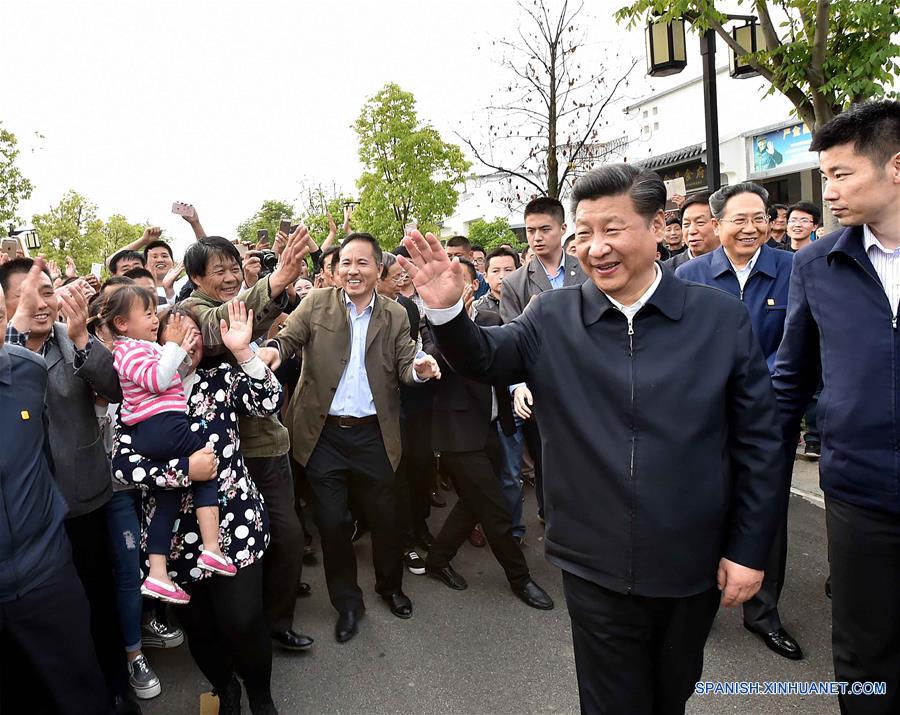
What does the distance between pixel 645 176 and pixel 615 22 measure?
5779 mm

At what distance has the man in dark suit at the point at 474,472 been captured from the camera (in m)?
4.34

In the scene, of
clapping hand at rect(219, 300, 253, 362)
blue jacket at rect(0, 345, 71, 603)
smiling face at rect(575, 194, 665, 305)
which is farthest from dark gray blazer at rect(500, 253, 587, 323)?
blue jacket at rect(0, 345, 71, 603)

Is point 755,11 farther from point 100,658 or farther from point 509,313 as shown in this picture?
point 100,658

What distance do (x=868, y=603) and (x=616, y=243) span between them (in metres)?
1.54

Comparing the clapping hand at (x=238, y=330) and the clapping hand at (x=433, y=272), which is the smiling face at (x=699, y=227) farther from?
the clapping hand at (x=433, y=272)

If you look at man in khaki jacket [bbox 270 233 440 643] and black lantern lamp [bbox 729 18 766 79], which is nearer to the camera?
man in khaki jacket [bbox 270 233 440 643]

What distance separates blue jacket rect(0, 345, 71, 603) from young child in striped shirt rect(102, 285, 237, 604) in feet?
1.17

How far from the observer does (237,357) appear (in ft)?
10.2

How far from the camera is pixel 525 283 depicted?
5262 millimetres

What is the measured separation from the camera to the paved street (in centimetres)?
326

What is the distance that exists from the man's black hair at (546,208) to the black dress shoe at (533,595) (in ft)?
8.80

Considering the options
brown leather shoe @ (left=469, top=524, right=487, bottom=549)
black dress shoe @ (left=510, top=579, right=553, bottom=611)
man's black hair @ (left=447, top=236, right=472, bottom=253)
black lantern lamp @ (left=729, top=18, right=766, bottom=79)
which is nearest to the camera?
black dress shoe @ (left=510, top=579, right=553, bottom=611)

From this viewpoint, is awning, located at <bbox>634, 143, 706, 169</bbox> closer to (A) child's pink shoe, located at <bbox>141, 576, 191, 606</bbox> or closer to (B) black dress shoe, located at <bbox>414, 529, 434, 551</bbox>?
(B) black dress shoe, located at <bbox>414, 529, 434, 551</bbox>

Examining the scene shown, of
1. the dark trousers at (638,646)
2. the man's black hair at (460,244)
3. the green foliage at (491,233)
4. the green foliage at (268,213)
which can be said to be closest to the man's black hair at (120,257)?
the man's black hair at (460,244)
